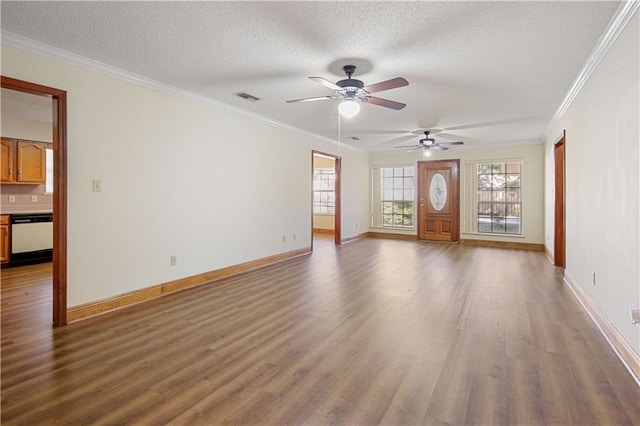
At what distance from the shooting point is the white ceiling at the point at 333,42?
7.70ft

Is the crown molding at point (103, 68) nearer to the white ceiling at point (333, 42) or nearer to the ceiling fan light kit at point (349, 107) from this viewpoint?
the white ceiling at point (333, 42)

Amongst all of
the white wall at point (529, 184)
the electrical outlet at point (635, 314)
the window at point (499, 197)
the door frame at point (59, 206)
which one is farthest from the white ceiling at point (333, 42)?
the window at point (499, 197)

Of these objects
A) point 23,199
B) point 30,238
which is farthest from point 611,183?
point 23,199

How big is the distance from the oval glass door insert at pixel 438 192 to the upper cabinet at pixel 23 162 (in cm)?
855

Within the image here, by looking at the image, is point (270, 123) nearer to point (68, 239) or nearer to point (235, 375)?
point (68, 239)

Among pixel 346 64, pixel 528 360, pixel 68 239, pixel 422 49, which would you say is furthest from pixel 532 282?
pixel 68 239

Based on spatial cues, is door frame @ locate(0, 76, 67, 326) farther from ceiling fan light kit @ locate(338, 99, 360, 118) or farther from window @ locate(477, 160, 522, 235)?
window @ locate(477, 160, 522, 235)

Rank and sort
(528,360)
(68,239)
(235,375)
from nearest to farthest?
(235,375) → (528,360) → (68,239)

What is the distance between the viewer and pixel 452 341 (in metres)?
2.77

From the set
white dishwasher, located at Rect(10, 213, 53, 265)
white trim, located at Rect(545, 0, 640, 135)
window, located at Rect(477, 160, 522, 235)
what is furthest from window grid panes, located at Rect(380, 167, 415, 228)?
white dishwasher, located at Rect(10, 213, 53, 265)

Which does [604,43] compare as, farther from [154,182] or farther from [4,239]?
[4,239]

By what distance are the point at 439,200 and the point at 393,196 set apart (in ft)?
4.25

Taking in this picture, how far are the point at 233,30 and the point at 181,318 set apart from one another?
2657 mm

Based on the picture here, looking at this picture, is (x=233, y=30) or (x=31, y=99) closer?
(x=233, y=30)
